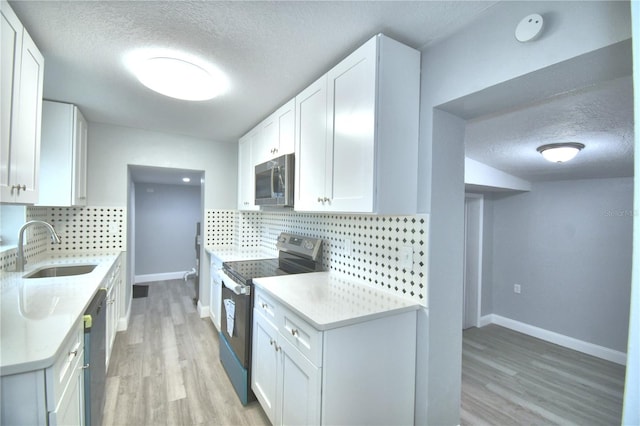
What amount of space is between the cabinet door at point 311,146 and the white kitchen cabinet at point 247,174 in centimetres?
101

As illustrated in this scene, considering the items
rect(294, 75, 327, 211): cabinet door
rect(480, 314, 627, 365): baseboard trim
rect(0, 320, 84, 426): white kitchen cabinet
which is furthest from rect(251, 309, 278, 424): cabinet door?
rect(480, 314, 627, 365): baseboard trim

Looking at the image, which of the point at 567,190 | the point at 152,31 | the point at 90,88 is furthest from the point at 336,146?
the point at 567,190

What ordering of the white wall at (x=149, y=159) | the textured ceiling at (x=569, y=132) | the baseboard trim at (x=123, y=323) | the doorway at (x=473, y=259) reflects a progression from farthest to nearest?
1. the doorway at (x=473, y=259)
2. the baseboard trim at (x=123, y=323)
3. the white wall at (x=149, y=159)
4. the textured ceiling at (x=569, y=132)

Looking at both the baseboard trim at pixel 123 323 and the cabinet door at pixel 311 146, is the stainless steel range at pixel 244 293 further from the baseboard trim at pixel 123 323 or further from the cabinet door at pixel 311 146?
the baseboard trim at pixel 123 323

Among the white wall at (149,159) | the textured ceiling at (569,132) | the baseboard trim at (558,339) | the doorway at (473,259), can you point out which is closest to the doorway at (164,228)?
the white wall at (149,159)

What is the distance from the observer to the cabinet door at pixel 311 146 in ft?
5.96

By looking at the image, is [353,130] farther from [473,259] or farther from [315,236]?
[473,259]

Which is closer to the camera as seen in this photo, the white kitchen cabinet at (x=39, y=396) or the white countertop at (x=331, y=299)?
the white kitchen cabinet at (x=39, y=396)

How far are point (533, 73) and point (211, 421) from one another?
104 inches

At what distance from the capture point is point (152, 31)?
1469 mm

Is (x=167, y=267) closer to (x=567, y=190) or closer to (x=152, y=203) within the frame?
(x=152, y=203)

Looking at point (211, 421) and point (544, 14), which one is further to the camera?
point (211, 421)

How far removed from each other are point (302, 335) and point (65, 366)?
3.23 feet

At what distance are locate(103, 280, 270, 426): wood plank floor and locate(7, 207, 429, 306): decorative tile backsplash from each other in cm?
105
